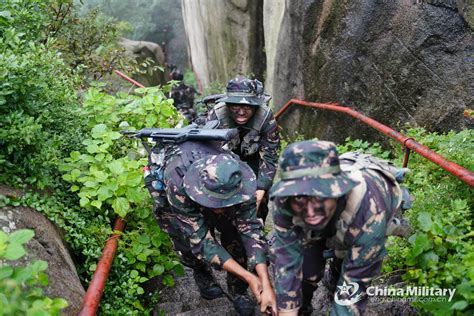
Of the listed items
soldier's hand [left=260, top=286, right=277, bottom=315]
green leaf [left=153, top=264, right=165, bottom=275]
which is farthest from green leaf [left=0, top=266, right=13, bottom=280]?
green leaf [left=153, top=264, right=165, bottom=275]

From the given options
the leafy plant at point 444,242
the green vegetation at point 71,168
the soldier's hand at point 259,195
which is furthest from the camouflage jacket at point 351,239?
the soldier's hand at point 259,195

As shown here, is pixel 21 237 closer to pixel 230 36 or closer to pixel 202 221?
pixel 202 221

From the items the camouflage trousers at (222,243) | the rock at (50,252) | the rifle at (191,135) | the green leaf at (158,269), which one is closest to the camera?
the rock at (50,252)

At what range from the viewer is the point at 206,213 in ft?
10.3

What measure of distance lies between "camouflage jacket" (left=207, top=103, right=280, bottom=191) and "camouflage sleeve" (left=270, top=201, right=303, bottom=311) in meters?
1.86

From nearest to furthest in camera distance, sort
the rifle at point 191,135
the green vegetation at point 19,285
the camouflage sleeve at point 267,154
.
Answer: the green vegetation at point 19,285 → the rifle at point 191,135 → the camouflage sleeve at point 267,154

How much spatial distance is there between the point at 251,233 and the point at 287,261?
713mm

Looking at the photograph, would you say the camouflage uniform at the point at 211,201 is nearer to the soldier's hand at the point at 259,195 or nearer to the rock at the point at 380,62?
the soldier's hand at the point at 259,195

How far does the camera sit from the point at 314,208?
201 cm

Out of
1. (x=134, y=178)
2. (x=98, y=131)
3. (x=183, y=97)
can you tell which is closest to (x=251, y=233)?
(x=134, y=178)

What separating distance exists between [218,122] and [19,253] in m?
2.30

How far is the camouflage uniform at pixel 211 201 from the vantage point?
2.75 meters

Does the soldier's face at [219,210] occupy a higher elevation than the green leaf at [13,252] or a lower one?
lower

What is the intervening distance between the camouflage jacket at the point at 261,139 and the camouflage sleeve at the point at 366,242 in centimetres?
202
